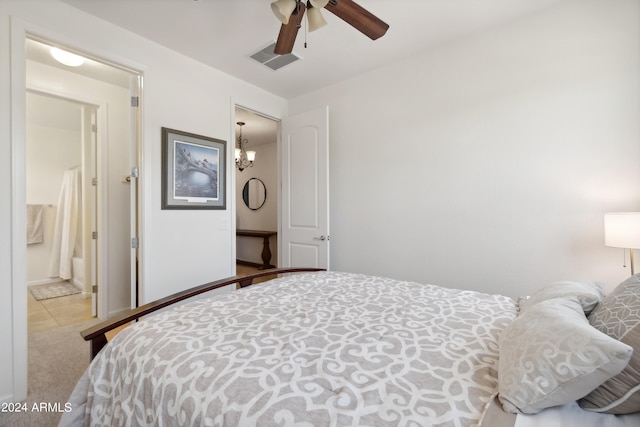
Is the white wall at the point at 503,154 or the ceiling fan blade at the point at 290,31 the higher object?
the ceiling fan blade at the point at 290,31

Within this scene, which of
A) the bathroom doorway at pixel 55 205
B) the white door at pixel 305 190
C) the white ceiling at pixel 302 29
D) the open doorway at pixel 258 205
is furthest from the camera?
the open doorway at pixel 258 205

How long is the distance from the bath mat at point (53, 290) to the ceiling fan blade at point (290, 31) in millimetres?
4406

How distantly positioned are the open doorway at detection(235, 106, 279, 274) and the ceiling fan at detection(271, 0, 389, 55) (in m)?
3.63

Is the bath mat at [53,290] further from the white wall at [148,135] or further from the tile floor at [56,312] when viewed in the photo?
the white wall at [148,135]

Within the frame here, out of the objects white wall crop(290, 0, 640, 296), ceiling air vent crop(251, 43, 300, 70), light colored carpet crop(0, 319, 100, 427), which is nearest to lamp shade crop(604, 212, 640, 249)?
white wall crop(290, 0, 640, 296)

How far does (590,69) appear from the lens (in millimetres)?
1905

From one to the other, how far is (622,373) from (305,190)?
113 inches

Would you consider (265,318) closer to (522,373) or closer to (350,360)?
(350,360)

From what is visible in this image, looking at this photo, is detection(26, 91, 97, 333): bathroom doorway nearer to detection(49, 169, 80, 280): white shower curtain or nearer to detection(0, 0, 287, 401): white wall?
detection(49, 169, 80, 280): white shower curtain

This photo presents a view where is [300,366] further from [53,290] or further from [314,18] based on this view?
[53,290]

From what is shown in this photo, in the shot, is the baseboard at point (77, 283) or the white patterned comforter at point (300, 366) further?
the baseboard at point (77, 283)

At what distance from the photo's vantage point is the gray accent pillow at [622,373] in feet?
2.02

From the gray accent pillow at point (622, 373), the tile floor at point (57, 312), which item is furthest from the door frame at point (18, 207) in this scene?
the gray accent pillow at point (622, 373)

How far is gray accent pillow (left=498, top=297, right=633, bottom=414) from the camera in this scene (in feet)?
1.96
